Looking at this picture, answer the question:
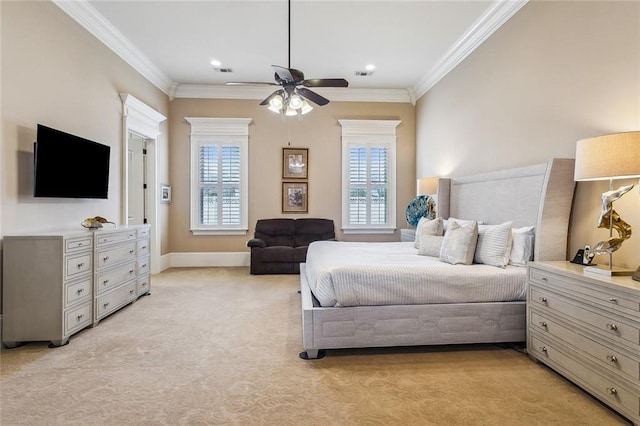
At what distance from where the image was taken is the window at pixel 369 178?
623 centimetres

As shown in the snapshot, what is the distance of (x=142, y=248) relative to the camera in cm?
414

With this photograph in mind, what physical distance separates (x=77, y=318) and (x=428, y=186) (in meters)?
4.52

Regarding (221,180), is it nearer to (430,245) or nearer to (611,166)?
(430,245)

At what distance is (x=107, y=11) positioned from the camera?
3.64m

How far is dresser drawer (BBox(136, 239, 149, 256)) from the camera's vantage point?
402 centimetres

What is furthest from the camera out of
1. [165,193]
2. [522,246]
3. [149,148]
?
[165,193]

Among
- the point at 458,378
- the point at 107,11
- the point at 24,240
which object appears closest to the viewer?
the point at 458,378

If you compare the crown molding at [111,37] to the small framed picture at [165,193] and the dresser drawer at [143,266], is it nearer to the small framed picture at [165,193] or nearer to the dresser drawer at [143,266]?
the small framed picture at [165,193]

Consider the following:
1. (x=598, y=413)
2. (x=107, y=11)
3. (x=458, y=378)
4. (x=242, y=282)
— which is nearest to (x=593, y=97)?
(x=598, y=413)

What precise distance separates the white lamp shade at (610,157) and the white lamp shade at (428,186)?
2656 mm

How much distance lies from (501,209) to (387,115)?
11.4 ft

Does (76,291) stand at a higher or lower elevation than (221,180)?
lower

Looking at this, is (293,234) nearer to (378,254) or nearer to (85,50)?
(378,254)

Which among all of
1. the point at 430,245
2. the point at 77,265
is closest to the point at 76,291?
the point at 77,265
